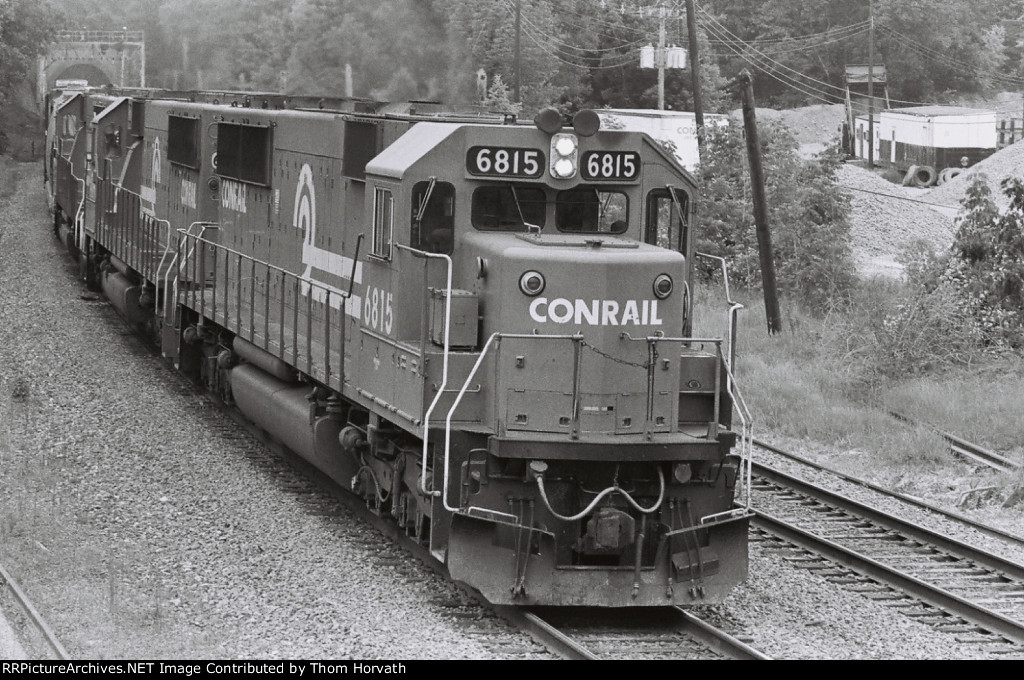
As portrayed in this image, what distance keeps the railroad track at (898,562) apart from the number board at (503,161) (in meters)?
3.57

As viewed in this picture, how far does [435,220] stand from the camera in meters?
8.76

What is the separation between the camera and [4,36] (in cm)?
4488

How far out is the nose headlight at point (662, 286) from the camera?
8.24m

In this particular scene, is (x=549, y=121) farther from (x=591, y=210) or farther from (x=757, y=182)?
(x=757, y=182)

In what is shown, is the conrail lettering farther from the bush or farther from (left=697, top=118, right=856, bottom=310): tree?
(left=697, top=118, right=856, bottom=310): tree

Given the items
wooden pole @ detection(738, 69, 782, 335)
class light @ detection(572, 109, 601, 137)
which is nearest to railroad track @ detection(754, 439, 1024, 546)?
wooden pole @ detection(738, 69, 782, 335)

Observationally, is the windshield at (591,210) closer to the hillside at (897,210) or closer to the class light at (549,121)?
the class light at (549,121)

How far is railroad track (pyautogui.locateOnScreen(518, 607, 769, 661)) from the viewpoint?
25.1 ft

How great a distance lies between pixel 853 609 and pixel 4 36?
140ft

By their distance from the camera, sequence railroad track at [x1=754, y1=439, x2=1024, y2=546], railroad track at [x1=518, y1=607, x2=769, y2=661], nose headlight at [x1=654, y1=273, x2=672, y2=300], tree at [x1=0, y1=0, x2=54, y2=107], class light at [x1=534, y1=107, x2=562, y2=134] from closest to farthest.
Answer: railroad track at [x1=518, y1=607, x2=769, y2=661] < nose headlight at [x1=654, y1=273, x2=672, y2=300] < class light at [x1=534, y1=107, x2=562, y2=134] < railroad track at [x1=754, y1=439, x2=1024, y2=546] < tree at [x1=0, y1=0, x2=54, y2=107]

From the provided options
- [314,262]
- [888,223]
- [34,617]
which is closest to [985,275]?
[314,262]

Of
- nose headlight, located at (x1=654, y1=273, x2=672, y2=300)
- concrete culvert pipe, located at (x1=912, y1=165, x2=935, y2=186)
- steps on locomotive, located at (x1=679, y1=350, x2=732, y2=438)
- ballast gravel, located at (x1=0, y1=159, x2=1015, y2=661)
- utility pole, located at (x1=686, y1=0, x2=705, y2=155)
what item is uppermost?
utility pole, located at (x1=686, y1=0, x2=705, y2=155)

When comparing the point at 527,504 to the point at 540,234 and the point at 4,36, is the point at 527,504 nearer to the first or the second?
the point at 540,234

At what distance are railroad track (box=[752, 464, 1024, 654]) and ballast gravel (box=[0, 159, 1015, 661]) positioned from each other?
0.77ft
